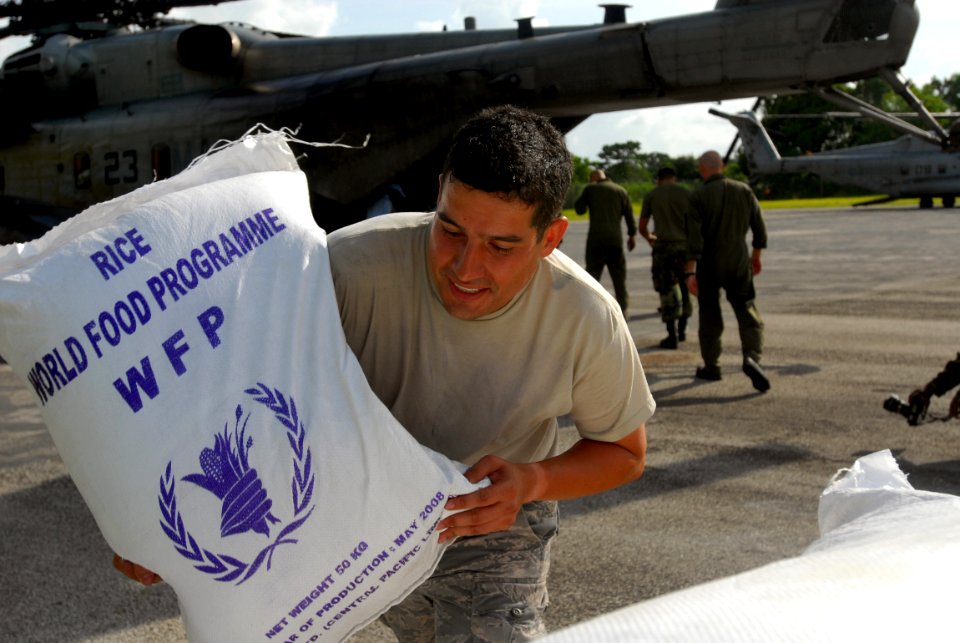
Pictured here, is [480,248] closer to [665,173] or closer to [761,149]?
[665,173]

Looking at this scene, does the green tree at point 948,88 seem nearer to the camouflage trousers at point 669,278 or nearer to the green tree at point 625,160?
the green tree at point 625,160

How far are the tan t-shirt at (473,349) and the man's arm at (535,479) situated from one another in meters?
0.06

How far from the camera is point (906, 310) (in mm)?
10898

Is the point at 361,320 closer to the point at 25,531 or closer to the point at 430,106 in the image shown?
the point at 25,531

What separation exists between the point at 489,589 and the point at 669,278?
7436 mm

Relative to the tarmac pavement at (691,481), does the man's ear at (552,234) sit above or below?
above

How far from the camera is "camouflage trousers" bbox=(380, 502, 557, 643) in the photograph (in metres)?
2.09

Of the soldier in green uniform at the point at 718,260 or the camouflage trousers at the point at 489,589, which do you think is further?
the soldier in green uniform at the point at 718,260

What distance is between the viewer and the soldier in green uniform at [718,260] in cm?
770

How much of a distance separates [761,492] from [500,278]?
354 centimetres

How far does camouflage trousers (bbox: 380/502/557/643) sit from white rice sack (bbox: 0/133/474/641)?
23cm

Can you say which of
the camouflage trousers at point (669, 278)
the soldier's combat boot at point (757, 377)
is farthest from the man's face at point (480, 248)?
the camouflage trousers at point (669, 278)

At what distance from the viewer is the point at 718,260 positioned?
772cm

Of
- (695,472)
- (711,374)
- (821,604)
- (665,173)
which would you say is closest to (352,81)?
(665,173)
